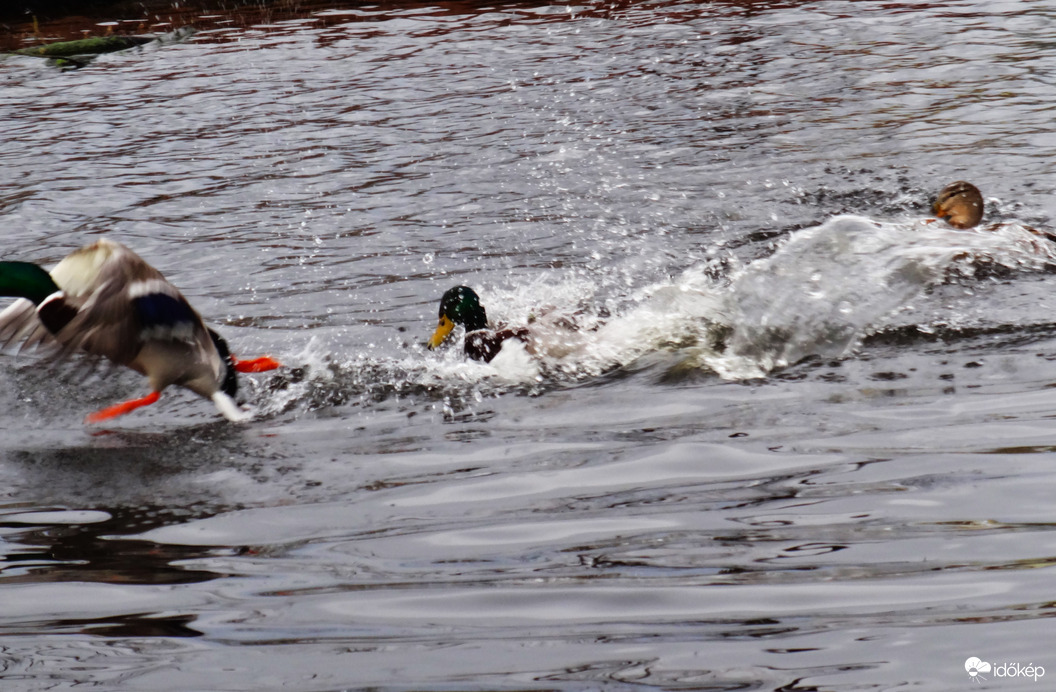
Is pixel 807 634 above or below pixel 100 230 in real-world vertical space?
below

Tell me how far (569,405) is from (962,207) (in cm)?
275

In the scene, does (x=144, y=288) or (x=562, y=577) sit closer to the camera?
(x=562, y=577)

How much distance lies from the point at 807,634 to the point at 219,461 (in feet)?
7.57

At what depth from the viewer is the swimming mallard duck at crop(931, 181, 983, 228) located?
6074 mm

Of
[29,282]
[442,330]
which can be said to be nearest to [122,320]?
[29,282]

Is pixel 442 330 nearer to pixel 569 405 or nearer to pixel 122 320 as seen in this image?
pixel 569 405

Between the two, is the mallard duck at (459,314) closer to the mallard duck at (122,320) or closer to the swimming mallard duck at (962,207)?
the mallard duck at (122,320)

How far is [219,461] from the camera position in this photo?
420 cm

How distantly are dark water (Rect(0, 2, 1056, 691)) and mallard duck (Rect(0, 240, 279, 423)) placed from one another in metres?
0.22

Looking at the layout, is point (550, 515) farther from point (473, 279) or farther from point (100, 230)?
point (100, 230)

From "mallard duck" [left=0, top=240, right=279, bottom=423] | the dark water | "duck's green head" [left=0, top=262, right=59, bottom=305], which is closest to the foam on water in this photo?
the dark water

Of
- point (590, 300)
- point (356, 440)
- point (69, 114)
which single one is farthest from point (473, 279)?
point (69, 114)

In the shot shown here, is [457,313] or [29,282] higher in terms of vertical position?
[29,282]

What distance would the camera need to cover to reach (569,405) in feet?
14.8
